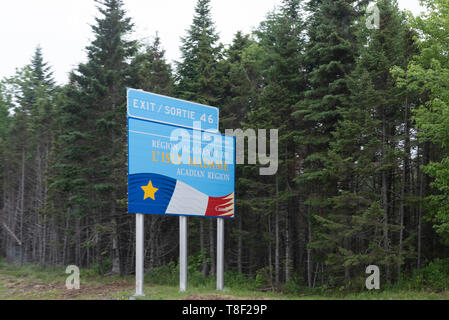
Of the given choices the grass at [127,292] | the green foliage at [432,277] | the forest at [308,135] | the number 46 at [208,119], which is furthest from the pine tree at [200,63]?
the green foliage at [432,277]

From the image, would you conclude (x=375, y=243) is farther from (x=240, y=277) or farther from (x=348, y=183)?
(x=240, y=277)

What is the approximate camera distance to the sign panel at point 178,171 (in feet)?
46.2

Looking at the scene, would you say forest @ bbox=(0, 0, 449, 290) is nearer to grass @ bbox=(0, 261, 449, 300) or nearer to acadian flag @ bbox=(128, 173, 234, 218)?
grass @ bbox=(0, 261, 449, 300)

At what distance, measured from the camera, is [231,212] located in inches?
664

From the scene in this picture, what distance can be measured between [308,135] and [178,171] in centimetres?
749

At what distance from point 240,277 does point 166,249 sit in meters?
7.70

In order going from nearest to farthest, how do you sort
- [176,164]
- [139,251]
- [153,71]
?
1. [139,251]
2. [176,164]
3. [153,71]

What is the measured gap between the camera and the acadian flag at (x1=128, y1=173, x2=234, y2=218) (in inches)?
553

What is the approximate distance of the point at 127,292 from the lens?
671 inches

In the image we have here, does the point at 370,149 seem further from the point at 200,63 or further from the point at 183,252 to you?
the point at 200,63

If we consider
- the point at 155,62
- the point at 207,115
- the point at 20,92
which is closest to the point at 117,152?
the point at 155,62

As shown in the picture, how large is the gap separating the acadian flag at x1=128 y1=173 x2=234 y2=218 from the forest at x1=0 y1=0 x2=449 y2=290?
4.57 m

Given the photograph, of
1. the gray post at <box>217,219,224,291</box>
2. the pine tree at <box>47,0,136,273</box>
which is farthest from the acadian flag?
the pine tree at <box>47,0,136,273</box>

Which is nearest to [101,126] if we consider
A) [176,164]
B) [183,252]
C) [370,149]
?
[176,164]
